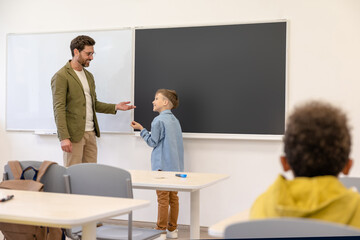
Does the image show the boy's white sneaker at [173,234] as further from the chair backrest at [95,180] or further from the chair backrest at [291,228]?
the chair backrest at [291,228]

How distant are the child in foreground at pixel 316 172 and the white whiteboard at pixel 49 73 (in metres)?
3.93

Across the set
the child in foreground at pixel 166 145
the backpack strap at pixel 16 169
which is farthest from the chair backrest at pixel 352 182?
the child in foreground at pixel 166 145

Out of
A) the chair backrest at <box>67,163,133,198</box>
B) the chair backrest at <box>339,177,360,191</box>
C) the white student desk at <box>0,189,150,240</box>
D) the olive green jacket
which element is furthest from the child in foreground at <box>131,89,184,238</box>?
the chair backrest at <box>339,177,360,191</box>

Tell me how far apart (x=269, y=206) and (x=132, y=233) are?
71.6 inches

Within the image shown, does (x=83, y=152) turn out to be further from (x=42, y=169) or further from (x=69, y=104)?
(x=42, y=169)

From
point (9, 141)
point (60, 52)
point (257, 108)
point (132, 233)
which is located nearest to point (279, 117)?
point (257, 108)

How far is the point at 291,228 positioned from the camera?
108 centimetres

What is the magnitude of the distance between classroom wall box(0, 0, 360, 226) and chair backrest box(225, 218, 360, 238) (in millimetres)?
3339

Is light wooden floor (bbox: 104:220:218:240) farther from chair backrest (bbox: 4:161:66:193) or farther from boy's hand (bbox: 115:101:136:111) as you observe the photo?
chair backrest (bbox: 4:161:66:193)

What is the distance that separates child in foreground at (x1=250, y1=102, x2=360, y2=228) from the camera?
121 centimetres

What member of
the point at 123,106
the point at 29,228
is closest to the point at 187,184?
the point at 29,228

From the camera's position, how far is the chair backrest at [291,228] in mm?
1056

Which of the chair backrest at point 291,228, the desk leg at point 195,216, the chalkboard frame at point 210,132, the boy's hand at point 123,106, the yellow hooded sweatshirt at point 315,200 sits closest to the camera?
the chair backrest at point 291,228

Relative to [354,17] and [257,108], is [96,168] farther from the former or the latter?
[354,17]
